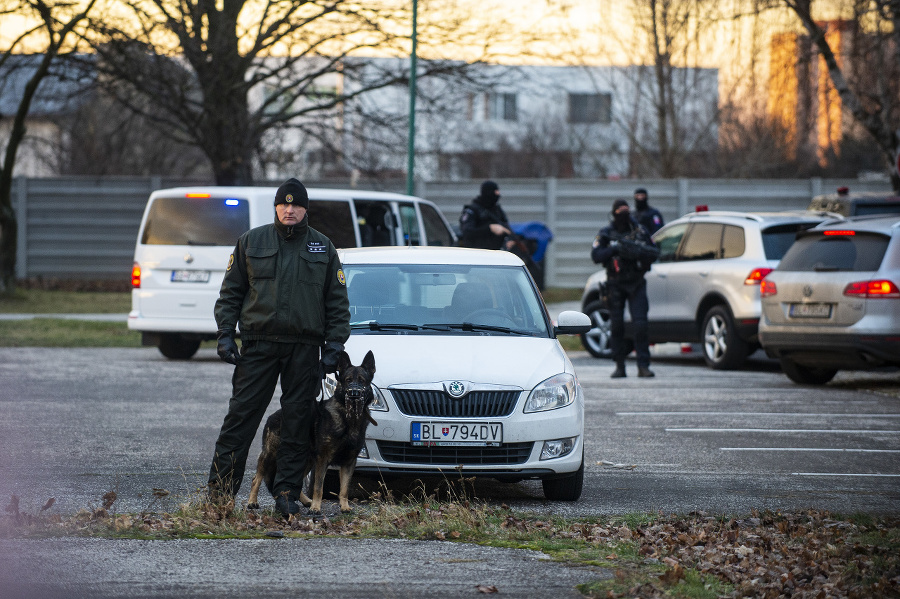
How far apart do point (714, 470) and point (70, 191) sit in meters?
22.6

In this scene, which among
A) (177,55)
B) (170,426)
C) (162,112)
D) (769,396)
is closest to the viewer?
(170,426)

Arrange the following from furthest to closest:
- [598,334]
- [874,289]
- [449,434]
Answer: [598,334] < [874,289] < [449,434]

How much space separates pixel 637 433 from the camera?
33.1ft

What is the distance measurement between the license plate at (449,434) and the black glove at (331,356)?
708mm

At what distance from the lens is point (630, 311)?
13633 mm

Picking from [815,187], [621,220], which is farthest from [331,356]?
[815,187]

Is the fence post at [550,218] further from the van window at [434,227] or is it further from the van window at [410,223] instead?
the van window at [410,223]

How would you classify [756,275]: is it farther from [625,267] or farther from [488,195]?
[488,195]

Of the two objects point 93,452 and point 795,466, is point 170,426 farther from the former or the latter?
point 795,466

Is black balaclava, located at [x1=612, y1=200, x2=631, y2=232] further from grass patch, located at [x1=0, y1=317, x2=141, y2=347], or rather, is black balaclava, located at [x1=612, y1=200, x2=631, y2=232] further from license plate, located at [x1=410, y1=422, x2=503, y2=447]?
grass patch, located at [x1=0, y1=317, x2=141, y2=347]

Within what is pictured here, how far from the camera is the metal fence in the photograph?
2662 cm

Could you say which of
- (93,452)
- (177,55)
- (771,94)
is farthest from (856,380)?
(771,94)

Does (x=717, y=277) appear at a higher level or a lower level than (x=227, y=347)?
lower

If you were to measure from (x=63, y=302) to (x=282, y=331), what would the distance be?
19.2 meters
